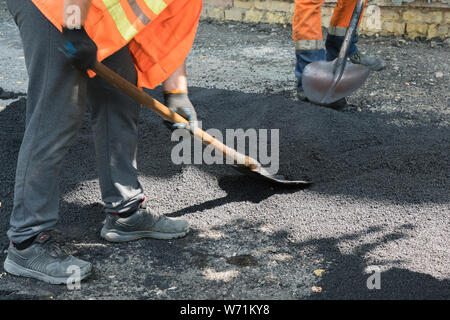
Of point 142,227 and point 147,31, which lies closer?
point 147,31

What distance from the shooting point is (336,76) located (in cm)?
385

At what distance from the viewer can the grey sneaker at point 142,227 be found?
240 centimetres

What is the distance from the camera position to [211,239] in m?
2.48

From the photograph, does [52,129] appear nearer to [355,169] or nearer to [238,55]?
[355,169]

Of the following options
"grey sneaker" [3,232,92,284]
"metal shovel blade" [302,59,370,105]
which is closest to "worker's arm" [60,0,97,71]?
"grey sneaker" [3,232,92,284]

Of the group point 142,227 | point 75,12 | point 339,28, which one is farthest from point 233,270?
point 339,28

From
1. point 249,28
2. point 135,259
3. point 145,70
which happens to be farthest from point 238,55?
point 135,259

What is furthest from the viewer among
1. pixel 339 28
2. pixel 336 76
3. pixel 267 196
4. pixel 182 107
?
pixel 339 28

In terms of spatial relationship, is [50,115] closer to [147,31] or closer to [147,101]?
[147,101]

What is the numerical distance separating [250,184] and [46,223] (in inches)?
48.0

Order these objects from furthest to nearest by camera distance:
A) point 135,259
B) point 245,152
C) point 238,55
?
point 238,55 → point 245,152 → point 135,259

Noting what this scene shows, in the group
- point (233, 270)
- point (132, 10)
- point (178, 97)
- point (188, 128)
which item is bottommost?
point (233, 270)

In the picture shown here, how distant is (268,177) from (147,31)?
0.98 meters

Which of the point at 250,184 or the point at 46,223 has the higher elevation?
the point at 46,223
